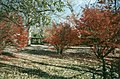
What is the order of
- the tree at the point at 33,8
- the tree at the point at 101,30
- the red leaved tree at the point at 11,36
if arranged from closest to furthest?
the tree at the point at 33,8
the tree at the point at 101,30
the red leaved tree at the point at 11,36

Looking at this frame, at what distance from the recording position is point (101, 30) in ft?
67.6

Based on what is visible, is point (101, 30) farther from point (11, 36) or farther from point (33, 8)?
point (33, 8)

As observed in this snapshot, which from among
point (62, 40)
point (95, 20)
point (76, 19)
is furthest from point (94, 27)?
point (62, 40)

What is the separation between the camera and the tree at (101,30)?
2058cm

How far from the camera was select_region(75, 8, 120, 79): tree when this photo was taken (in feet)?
67.5

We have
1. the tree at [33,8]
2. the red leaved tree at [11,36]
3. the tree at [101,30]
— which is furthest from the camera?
the red leaved tree at [11,36]


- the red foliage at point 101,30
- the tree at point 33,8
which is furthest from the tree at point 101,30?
the tree at point 33,8

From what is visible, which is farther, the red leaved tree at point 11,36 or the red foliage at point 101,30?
the red leaved tree at point 11,36

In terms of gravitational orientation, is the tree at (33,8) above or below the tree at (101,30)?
above

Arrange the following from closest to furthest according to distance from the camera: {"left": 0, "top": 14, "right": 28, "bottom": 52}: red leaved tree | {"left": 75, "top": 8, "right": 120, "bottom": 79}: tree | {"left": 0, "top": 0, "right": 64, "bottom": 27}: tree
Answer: {"left": 0, "top": 0, "right": 64, "bottom": 27}: tree < {"left": 75, "top": 8, "right": 120, "bottom": 79}: tree < {"left": 0, "top": 14, "right": 28, "bottom": 52}: red leaved tree

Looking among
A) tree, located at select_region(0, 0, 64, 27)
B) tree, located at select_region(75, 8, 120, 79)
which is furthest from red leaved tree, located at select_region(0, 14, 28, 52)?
tree, located at select_region(0, 0, 64, 27)

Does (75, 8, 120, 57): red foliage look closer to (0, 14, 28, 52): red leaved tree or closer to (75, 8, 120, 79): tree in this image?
→ (75, 8, 120, 79): tree

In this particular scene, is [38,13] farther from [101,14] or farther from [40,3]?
[101,14]

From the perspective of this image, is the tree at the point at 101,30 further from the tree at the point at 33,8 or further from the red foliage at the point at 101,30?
the tree at the point at 33,8
